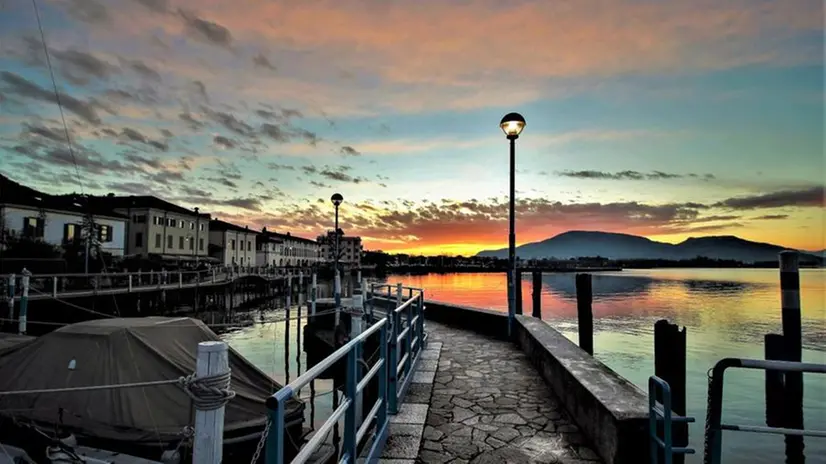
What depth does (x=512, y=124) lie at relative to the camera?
9.60 m

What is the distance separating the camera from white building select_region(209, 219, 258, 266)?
64938 mm

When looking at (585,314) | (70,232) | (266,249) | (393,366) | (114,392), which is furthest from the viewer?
(266,249)

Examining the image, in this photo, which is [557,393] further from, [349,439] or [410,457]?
[349,439]

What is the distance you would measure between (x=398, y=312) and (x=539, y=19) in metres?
7.98

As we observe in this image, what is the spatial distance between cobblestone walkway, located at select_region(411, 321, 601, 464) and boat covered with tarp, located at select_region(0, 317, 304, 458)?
7.47 feet

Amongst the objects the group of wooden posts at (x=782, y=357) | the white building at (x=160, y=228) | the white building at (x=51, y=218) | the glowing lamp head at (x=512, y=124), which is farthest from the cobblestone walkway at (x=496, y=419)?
the white building at (x=160, y=228)

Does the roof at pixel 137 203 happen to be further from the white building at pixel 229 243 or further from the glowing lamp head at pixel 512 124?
the glowing lamp head at pixel 512 124

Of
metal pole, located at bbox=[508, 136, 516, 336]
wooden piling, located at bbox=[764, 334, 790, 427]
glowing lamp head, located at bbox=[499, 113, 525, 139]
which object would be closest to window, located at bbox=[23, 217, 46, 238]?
metal pole, located at bbox=[508, 136, 516, 336]

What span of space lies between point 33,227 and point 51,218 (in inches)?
77.4

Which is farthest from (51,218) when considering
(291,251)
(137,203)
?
(291,251)

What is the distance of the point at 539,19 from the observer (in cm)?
992

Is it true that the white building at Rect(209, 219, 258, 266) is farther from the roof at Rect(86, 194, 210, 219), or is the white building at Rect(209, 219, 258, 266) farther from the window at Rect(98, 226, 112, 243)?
the window at Rect(98, 226, 112, 243)

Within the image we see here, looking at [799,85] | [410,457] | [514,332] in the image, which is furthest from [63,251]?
[799,85]

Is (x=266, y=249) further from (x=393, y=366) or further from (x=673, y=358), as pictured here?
(x=673, y=358)
